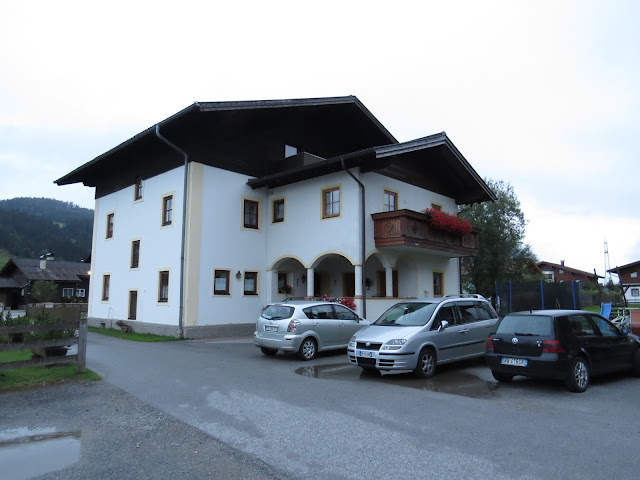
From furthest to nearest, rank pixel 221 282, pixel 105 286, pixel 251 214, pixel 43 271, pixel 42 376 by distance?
pixel 43 271 < pixel 105 286 < pixel 251 214 < pixel 221 282 < pixel 42 376

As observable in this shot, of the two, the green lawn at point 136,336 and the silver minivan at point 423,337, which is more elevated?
the silver minivan at point 423,337

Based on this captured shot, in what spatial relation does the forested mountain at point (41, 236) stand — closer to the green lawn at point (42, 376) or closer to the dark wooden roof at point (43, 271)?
the dark wooden roof at point (43, 271)

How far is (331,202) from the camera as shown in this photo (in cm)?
1844

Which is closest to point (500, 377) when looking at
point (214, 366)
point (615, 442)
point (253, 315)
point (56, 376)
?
point (615, 442)

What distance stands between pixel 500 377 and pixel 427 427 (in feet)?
12.9

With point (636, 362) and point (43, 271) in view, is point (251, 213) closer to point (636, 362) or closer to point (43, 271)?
point (636, 362)

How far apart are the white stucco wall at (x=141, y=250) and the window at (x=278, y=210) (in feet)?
13.6

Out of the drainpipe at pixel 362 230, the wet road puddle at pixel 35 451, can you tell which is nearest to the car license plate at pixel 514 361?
the wet road puddle at pixel 35 451

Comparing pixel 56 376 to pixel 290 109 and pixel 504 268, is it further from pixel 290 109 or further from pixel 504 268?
pixel 504 268

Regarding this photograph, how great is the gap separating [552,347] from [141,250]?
17783 mm

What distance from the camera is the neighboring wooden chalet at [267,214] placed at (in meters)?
17.6

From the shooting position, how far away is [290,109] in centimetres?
2106

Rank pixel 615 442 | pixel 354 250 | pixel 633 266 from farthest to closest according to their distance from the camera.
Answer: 1. pixel 633 266
2. pixel 354 250
3. pixel 615 442

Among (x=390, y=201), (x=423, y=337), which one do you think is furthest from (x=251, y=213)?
(x=423, y=337)
